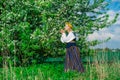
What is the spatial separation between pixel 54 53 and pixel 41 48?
2.54 feet

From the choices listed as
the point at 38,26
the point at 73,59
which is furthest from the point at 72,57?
the point at 38,26

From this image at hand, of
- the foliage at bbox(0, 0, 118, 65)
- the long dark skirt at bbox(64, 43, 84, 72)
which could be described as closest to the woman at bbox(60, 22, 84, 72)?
the long dark skirt at bbox(64, 43, 84, 72)

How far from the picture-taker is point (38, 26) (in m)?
23.5

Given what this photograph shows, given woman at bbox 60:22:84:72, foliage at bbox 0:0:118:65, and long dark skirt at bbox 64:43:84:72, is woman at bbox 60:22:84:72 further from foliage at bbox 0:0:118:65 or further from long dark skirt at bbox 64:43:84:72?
foliage at bbox 0:0:118:65

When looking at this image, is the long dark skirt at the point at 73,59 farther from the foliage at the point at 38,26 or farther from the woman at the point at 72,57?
the foliage at the point at 38,26

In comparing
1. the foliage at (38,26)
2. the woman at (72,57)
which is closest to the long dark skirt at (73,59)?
the woman at (72,57)

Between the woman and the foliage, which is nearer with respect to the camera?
the woman

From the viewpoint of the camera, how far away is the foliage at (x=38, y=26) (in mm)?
21641

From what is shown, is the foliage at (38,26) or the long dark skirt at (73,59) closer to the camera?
the long dark skirt at (73,59)

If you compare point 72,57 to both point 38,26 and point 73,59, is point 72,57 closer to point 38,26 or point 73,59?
point 73,59

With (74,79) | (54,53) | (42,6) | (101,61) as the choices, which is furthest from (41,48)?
(74,79)

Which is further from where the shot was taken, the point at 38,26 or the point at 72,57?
the point at 38,26

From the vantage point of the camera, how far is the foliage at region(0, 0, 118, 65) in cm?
2164

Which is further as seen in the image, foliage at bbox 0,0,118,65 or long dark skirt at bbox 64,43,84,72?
foliage at bbox 0,0,118,65
